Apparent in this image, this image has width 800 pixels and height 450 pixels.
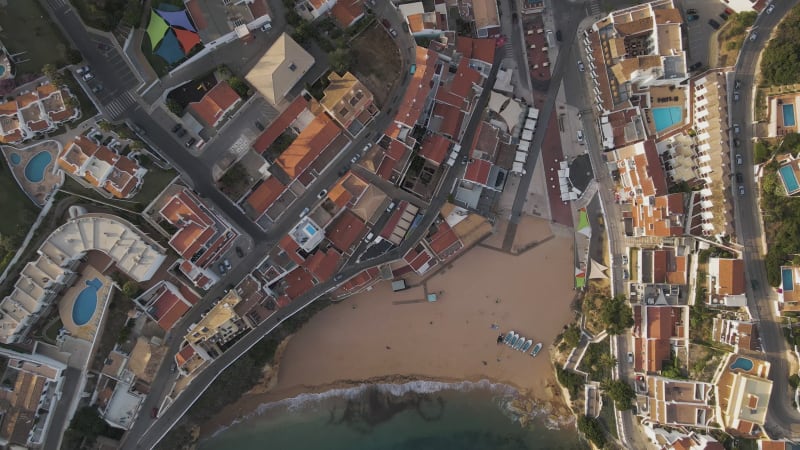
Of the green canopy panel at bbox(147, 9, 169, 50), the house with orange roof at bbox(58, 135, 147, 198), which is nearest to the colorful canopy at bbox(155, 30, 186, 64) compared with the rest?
the green canopy panel at bbox(147, 9, 169, 50)

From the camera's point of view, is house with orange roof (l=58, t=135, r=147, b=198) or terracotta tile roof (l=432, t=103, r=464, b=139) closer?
house with orange roof (l=58, t=135, r=147, b=198)

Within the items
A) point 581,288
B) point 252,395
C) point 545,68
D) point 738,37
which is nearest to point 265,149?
point 252,395

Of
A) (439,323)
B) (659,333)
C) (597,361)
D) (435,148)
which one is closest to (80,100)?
A: (435,148)

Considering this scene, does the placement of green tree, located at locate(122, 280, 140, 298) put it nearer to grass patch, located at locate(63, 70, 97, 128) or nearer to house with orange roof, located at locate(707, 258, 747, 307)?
grass patch, located at locate(63, 70, 97, 128)

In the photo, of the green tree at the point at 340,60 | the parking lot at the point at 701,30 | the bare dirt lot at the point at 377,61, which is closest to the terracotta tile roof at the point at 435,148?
the bare dirt lot at the point at 377,61

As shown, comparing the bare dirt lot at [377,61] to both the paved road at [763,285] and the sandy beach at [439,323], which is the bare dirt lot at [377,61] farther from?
the paved road at [763,285]
